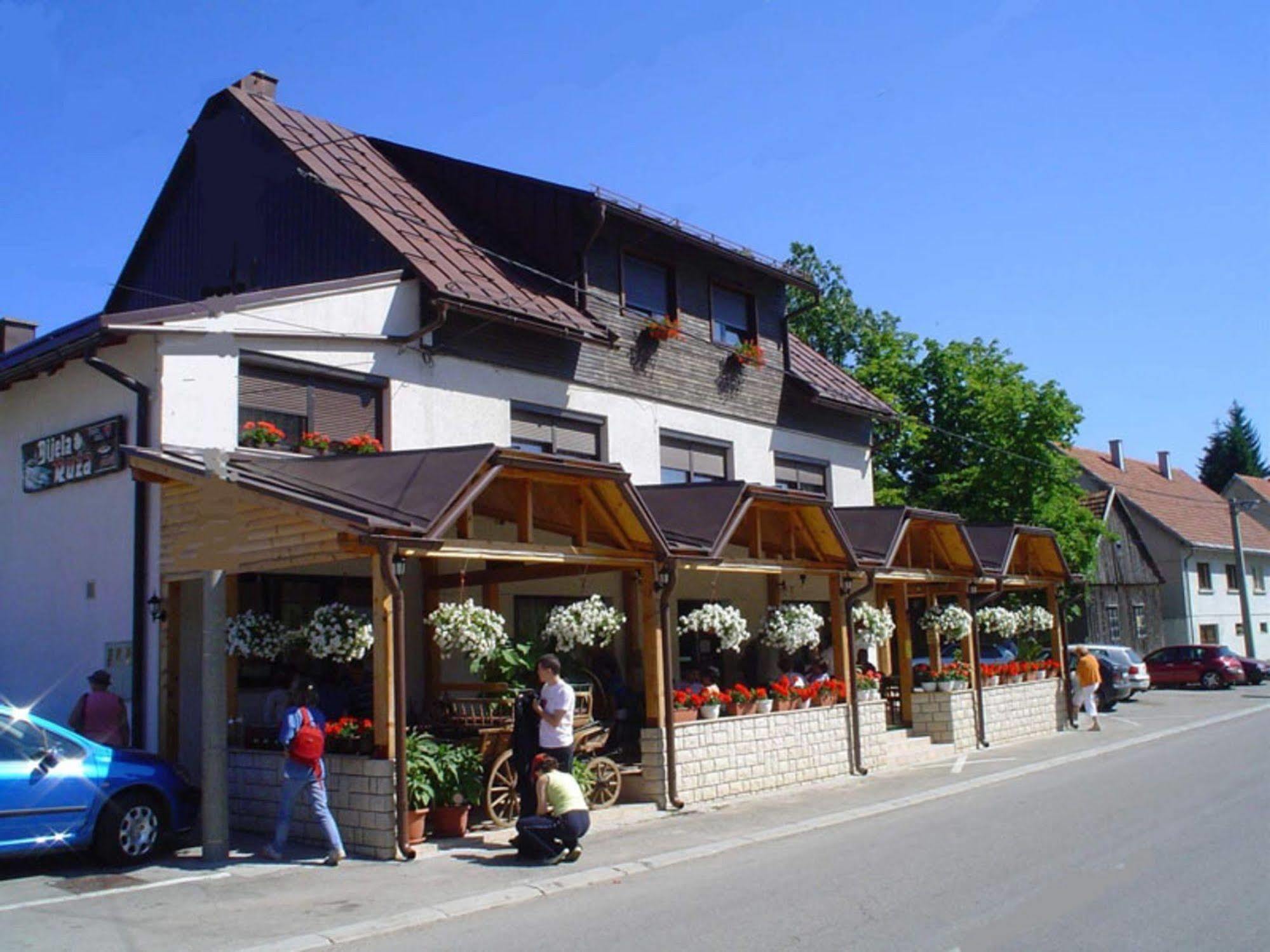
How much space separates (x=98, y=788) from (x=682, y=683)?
7421mm

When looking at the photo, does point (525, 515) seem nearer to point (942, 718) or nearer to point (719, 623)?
point (719, 623)

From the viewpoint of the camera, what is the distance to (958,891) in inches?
342

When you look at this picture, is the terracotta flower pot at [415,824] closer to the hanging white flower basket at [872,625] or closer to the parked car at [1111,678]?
the hanging white flower basket at [872,625]

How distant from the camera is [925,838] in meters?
11.3

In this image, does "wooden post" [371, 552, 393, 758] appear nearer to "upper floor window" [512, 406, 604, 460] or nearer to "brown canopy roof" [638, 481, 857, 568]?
"brown canopy roof" [638, 481, 857, 568]

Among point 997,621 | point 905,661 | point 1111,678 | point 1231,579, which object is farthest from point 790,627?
point 1231,579

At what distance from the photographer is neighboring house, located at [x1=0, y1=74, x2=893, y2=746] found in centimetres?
1326

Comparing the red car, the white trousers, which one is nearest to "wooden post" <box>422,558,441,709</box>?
the white trousers

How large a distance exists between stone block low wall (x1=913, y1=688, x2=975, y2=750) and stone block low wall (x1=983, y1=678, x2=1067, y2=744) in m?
0.79

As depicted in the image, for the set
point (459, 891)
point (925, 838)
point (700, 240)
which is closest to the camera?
point (459, 891)

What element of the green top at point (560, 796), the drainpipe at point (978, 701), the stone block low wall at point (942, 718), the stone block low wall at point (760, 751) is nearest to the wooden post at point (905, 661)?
the stone block low wall at point (942, 718)

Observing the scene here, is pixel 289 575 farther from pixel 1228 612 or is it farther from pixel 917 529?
pixel 1228 612

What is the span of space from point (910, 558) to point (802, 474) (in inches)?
118

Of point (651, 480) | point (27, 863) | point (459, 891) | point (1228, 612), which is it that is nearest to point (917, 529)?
point (651, 480)
